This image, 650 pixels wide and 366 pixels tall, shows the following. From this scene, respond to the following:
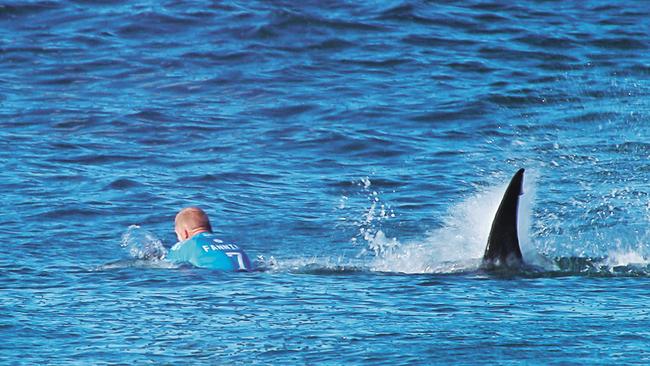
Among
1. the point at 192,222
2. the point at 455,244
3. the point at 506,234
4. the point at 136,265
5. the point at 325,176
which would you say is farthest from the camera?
the point at 325,176

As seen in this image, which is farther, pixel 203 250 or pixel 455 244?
pixel 455 244

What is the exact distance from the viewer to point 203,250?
1177 cm

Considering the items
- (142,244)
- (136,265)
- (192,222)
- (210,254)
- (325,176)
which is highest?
(192,222)

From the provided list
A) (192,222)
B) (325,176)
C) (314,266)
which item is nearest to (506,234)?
(314,266)

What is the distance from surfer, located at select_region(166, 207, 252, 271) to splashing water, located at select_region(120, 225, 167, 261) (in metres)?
0.52

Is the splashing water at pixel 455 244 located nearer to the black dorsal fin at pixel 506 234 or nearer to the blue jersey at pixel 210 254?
the black dorsal fin at pixel 506 234

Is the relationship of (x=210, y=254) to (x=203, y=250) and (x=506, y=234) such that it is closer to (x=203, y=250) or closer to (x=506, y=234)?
(x=203, y=250)

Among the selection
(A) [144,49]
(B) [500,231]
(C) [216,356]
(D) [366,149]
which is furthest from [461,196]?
(A) [144,49]

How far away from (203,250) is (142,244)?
183 centimetres

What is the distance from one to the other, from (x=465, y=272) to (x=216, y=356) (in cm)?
361

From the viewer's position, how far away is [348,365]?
332 inches

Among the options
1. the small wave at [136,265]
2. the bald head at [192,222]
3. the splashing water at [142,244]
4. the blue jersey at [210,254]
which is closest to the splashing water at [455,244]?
the blue jersey at [210,254]

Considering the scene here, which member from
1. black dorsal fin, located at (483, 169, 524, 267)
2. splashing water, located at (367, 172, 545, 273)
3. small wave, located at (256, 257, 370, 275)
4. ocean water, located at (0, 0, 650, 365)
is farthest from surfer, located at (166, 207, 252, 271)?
black dorsal fin, located at (483, 169, 524, 267)

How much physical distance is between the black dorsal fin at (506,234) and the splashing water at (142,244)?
327cm
